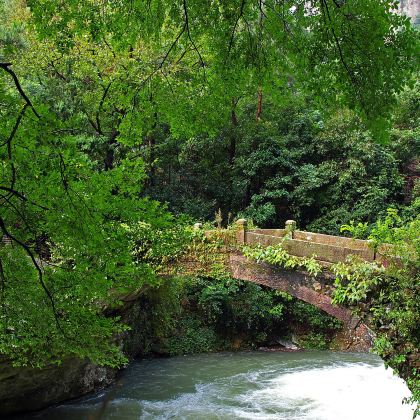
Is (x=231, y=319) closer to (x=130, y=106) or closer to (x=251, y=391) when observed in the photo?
(x=251, y=391)

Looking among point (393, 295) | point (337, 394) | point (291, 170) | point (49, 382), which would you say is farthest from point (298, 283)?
point (291, 170)

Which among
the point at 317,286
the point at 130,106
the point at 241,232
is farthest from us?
the point at 241,232

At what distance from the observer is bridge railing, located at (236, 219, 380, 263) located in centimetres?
750

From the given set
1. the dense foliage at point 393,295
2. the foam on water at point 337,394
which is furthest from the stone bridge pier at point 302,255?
the foam on water at point 337,394

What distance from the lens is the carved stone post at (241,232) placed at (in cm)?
984

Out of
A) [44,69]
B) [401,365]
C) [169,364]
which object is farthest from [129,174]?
[44,69]

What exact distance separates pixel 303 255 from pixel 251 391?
3.71m

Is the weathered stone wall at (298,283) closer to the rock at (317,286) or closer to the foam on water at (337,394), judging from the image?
the rock at (317,286)

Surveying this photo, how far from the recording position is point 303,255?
861 cm

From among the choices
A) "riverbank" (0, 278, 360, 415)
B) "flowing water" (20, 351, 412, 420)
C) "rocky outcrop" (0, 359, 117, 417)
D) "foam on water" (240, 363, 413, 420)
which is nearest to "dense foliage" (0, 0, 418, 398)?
"rocky outcrop" (0, 359, 117, 417)

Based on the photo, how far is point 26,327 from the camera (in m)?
4.29

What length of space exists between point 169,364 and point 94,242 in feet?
32.4

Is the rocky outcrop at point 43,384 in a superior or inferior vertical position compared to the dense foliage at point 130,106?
inferior

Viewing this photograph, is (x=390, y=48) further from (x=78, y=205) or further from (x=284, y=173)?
(x=284, y=173)
